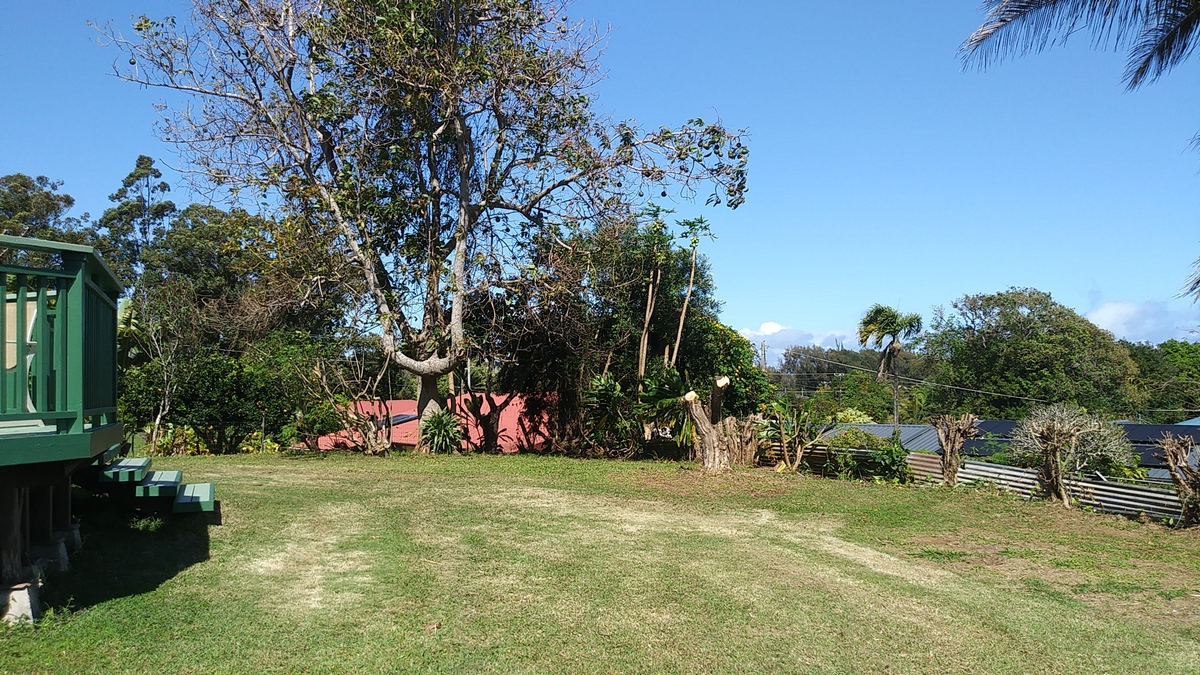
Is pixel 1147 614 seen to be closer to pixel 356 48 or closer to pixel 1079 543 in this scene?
pixel 1079 543

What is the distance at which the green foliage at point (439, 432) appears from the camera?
1666 cm

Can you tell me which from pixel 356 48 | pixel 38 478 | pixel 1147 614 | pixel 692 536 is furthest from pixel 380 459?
pixel 1147 614

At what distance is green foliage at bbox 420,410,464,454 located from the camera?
16.7 metres

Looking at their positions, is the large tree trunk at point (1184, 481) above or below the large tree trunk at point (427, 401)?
below

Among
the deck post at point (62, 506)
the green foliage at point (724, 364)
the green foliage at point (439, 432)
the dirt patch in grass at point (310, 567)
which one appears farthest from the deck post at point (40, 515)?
the green foliage at point (724, 364)

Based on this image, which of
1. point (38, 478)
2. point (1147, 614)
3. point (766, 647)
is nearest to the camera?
point (38, 478)

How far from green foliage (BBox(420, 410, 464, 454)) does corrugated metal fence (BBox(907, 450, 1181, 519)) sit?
8.63 metres

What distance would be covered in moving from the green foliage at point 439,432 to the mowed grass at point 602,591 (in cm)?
683

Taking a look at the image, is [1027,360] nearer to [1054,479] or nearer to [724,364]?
[724,364]

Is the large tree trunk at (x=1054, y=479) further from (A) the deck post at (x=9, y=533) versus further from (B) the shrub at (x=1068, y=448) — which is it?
(A) the deck post at (x=9, y=533)

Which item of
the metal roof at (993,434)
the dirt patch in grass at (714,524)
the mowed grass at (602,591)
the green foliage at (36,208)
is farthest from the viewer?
the green foliage at (36,208)

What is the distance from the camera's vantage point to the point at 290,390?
54.3 feet

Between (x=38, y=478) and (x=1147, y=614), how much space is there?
6974mm

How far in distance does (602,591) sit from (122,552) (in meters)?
3.41
